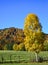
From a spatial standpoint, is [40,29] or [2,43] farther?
[2,43]

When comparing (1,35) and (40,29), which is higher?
(1,35)

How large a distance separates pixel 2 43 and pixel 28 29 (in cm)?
9253

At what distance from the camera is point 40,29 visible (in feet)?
208

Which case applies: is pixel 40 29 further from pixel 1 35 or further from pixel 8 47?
pixel 1 35

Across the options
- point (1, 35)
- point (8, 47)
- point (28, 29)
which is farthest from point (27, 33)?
point (1, 35)

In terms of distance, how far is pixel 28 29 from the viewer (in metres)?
63.7

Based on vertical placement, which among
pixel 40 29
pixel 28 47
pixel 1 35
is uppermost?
pixel 1 35

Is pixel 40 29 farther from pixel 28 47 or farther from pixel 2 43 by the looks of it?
pixel 2 43

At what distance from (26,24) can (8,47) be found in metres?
79.1

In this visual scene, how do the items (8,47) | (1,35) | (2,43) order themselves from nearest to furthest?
(8,47) < (2,43) < (1,35)

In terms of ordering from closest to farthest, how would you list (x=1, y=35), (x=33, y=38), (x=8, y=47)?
(x=33, y=38), (x=8, y=47), (x=1, y=35)

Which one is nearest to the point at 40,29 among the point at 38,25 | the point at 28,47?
the point at 38,25

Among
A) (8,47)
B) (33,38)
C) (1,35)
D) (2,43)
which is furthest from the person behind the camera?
(1,35)

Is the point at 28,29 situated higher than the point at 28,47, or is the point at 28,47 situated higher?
the point at 28,29
